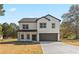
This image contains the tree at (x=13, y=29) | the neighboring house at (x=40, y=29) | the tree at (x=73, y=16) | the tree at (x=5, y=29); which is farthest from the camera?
the tree at (x=73, y=16)

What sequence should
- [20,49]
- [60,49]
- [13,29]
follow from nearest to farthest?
[60,49]
[20,49]
[13,29]

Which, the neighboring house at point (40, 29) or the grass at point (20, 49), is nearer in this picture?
the grass at point (20, 49)

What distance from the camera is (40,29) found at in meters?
26.5

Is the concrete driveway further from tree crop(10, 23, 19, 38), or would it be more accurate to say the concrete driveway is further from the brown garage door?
tree crop(10, 23, 19, 38)

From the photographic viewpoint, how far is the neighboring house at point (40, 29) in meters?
26.5

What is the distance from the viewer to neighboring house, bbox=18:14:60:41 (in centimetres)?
2650

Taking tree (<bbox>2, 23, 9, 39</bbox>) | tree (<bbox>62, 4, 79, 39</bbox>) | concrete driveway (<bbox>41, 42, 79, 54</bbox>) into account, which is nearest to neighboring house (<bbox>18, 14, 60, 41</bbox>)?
tree (<bbox>2, 23, 9, 39</bbox>)

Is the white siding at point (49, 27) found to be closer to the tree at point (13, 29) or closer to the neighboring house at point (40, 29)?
the neighboring house at point (40, 29)

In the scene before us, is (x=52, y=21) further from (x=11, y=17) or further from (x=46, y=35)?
(x=11, y=17)

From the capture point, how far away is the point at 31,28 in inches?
1057

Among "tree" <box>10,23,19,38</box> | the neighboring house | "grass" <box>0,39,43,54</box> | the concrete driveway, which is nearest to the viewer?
the concrete driveway

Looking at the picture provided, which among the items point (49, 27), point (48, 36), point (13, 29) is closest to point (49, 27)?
point (49, 27)

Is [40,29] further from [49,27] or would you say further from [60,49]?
[60,49]

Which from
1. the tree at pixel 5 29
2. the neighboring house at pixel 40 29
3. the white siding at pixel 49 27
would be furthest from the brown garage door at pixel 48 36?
the tree at pixel 5 29
